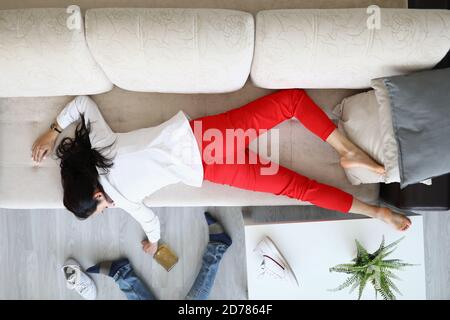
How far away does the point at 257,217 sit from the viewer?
5.73ft

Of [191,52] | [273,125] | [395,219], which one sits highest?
[191,52]

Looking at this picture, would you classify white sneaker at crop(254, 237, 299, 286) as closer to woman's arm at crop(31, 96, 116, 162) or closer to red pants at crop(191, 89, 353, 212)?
red pants at crop(191, 89, 353, 212)

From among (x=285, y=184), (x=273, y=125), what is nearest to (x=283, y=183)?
(x=285, y=184)

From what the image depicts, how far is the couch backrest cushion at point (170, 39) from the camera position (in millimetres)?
1148

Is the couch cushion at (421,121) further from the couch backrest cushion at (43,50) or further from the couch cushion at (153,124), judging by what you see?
the couch backrest cushion at (43,50)

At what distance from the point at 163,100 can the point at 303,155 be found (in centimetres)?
61

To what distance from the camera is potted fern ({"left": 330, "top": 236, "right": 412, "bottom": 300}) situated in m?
1.35

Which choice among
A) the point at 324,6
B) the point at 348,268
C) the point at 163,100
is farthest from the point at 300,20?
the point at 348,268

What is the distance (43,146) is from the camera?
1.39 m

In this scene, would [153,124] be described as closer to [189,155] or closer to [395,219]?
[189,155]

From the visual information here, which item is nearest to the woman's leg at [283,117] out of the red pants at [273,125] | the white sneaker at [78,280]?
the red pants at [273,125]

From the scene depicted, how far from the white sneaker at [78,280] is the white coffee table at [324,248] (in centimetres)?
84

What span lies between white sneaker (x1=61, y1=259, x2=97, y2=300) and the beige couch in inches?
19.1

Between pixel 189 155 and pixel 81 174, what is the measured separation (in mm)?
392
